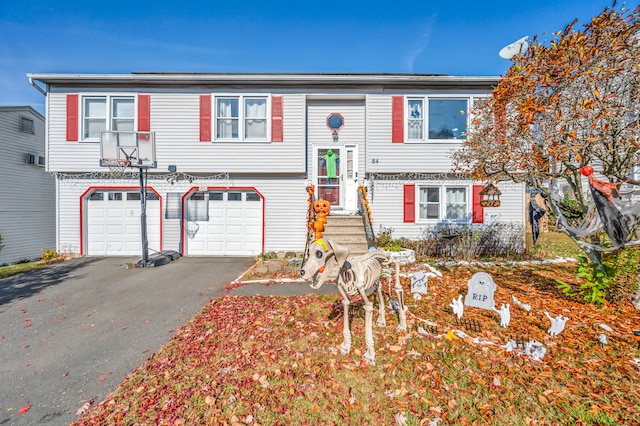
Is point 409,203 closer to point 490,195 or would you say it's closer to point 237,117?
point 490,195

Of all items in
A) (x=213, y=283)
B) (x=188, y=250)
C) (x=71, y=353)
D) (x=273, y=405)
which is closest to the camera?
(x=273, y=405)

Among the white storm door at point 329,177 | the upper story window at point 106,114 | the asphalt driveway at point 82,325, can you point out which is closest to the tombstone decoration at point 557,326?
the asphalt driveway at point 82,325

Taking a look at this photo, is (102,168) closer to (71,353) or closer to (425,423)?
(71,353)

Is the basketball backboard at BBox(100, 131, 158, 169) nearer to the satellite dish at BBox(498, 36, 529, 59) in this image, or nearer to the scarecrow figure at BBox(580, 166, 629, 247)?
the satellite dish at BBox(498, 36, 529, 59)

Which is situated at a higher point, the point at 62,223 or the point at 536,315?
the point at 62,223

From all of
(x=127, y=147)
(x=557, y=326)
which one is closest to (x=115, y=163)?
(x=127, y=147)

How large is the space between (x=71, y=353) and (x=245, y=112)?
8.96m

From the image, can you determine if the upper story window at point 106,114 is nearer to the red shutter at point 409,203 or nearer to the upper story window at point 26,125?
the upper story window at point 26,125

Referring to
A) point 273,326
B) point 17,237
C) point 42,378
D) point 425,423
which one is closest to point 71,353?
point 42,378

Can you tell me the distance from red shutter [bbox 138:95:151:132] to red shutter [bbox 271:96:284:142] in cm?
474

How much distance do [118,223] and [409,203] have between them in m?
11.6

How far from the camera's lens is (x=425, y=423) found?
2646 mm

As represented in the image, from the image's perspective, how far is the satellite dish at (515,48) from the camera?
529cm

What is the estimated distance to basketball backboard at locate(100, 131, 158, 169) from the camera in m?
9.60
